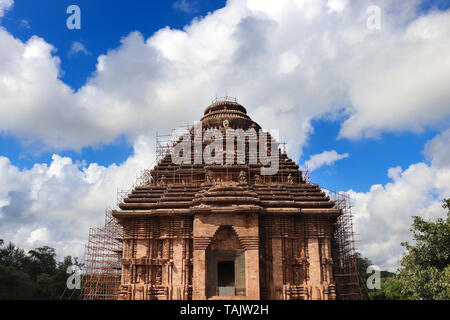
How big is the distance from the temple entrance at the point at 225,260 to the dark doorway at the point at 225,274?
0.27 m

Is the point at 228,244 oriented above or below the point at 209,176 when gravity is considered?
below

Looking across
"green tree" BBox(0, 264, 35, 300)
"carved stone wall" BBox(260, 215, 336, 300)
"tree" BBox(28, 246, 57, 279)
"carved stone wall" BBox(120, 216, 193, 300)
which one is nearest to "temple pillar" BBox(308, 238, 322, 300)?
"carved stone wall" BBox(260, 215, 336, 300)

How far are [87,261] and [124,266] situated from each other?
656cm

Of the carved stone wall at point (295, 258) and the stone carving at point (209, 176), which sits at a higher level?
the stone carving at point (209, 176)

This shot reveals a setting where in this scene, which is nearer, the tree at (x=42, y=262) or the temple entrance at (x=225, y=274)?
the temple entrance at (x=225, y=274)

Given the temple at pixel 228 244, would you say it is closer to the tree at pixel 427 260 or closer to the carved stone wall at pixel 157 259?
the carved stone wall at pixel 157 259

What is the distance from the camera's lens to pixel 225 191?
20.6m

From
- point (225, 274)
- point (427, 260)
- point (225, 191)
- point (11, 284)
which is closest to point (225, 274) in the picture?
point (225, 274)

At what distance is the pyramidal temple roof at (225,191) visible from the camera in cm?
2027

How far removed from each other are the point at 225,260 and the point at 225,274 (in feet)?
5.98

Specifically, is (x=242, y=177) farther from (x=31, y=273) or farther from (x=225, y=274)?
(x=31, y=273)

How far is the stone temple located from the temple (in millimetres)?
49

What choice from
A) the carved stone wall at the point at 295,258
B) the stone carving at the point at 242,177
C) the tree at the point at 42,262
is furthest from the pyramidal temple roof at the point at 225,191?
the tree at the point at 42,262
